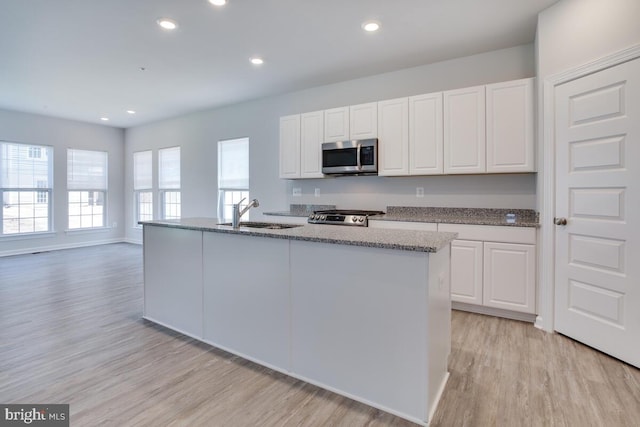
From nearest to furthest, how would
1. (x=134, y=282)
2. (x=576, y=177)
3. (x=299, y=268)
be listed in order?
(x=299, y=268)
(x=576, y=177)
(x=134, y=282)

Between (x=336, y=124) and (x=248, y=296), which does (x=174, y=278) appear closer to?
(x=248, y=296)

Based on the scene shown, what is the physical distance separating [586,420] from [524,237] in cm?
158

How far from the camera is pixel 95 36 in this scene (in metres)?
3.27

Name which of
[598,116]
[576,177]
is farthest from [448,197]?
[598,116]

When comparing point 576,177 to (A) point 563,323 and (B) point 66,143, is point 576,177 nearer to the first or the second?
(A) point 563,323

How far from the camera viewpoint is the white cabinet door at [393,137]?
3.76m

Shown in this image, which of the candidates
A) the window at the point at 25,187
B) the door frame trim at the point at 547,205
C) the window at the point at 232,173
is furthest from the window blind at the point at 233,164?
the door frame trim at the point at 547,205

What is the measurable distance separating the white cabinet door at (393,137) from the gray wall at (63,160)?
6.60 m

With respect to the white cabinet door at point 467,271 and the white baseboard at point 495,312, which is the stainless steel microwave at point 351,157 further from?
the white baseboard at point 495,312

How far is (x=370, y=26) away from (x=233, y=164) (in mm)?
3537

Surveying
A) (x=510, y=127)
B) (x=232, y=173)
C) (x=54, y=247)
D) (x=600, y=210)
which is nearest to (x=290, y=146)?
(x=232, y=173)

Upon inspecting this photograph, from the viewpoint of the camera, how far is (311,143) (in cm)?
445

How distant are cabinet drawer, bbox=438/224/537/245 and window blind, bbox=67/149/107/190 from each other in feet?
24.4

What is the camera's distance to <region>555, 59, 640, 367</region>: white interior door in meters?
2.30
